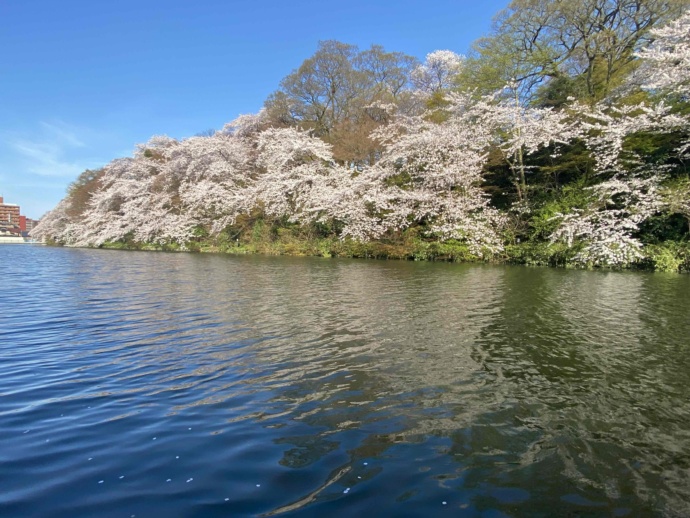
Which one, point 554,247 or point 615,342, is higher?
point 554,247

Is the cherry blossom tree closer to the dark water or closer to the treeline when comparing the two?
the treeline

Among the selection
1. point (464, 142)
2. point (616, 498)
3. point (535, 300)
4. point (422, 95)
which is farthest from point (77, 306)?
point (422, 95)

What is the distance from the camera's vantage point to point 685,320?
10.5 metres

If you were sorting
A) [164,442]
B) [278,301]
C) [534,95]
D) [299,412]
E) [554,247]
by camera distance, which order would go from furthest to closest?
[534,95]
[554,247]
[278,301]
[299,412]
[164,442]

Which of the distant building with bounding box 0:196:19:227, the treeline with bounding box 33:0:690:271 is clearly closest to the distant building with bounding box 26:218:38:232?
the distant building with bounding box 0:196:19:227

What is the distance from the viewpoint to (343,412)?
17.3 ft

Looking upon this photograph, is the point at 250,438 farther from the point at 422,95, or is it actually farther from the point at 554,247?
the point at 422,95

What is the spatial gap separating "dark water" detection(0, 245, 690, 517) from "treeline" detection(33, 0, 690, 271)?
624 inches

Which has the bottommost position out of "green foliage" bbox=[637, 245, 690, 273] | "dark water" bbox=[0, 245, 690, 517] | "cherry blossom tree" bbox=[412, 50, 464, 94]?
"dark water" bbox=[0, 245, 690, 517]

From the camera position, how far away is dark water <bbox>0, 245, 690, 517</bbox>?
3.60 m

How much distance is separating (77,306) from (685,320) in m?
16.2

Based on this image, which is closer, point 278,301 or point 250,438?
point 250,438

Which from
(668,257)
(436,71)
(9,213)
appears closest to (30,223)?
(9,213)

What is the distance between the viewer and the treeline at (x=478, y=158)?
77.8ft
